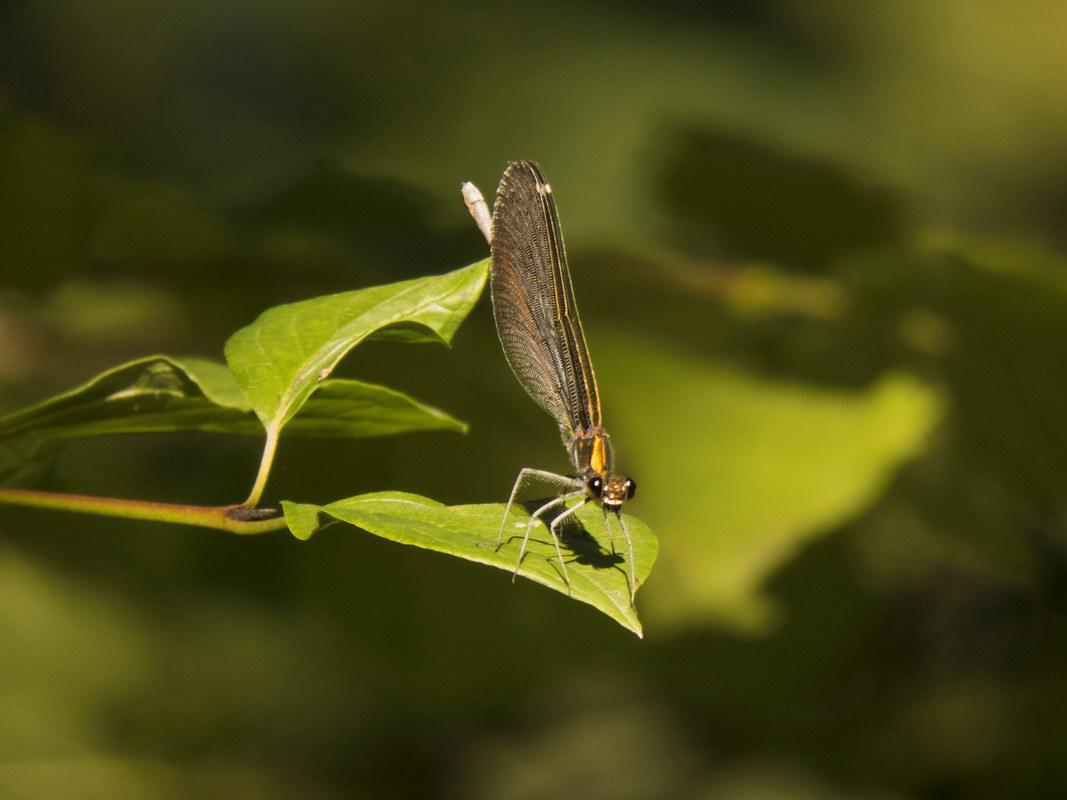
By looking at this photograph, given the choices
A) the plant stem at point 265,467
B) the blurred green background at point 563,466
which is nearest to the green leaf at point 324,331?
the plant stem at point 265,467

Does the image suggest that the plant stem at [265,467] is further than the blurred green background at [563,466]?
No

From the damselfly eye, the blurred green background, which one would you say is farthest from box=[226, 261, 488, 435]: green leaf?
the blurred green background

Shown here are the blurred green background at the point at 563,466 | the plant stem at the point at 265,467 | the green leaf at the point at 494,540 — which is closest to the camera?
the green leaf at the point at 494,540

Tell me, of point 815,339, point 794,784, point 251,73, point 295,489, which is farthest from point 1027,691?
point 251,73

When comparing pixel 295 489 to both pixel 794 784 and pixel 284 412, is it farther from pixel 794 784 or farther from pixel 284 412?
pixel 794 784

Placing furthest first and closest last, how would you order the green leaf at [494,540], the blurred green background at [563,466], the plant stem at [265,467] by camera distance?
the blurred green background at [563,466] < the plant stem at [265,467] < the green leaf at [494,540]

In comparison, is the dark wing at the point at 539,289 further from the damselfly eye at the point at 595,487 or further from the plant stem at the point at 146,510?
the plant stem at the point at 146,510

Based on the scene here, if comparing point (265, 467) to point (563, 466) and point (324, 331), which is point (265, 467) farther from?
point (563, 466)
